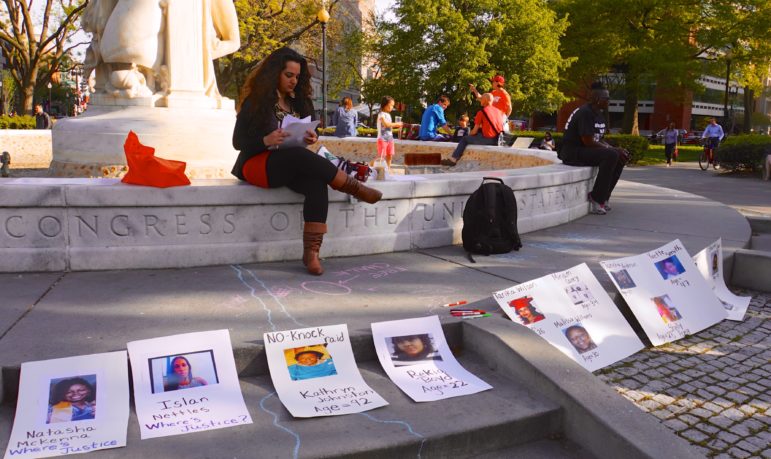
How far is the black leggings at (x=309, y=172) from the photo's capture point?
16.7 ft

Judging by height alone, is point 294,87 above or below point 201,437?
above

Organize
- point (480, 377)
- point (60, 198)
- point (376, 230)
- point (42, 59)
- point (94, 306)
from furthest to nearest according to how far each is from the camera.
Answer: point (42, 59) < point (376, 230) < point (60, 198) < point (94, 306) < point (480, 377)

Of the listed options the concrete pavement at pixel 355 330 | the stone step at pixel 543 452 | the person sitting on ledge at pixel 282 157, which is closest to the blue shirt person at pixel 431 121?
the concrete pavement at pixel 355 330

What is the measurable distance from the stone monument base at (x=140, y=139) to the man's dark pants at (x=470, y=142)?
616 cm

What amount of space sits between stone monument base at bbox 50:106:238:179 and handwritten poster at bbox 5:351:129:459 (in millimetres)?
4728

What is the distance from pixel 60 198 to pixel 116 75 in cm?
339

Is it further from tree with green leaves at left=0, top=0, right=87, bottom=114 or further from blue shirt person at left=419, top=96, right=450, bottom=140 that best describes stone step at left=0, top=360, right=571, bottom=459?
tree with green leaves at left=0, top=0, right=87, bottom=114

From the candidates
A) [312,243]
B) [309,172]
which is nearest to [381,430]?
[312,243]

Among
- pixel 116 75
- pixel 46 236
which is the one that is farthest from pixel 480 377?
pixel 116 75

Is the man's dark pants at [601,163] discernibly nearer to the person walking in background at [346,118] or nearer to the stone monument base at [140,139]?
the stone monument base at [140,139]

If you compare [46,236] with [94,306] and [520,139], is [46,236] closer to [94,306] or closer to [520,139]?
[94,306]

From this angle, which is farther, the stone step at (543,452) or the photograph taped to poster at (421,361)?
the photograph taped to poster at (421,361)

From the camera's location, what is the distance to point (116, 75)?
780 cm

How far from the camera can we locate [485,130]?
13.4 m
